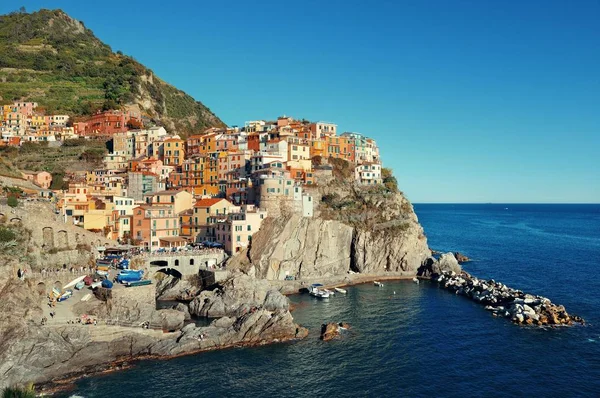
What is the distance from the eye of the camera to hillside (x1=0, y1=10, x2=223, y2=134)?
103m

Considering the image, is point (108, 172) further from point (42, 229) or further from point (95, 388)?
point (95, 388)

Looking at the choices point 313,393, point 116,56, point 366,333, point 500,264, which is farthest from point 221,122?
point 313,393

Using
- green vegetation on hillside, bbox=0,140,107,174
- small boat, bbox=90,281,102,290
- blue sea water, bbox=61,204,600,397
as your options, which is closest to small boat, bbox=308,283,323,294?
blue sea water, bbox=61,204,600,397

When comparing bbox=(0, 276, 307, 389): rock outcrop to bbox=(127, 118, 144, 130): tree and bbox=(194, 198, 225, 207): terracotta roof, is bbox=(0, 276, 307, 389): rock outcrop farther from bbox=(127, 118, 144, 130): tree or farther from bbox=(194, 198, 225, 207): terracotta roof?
bbox=(127, 118, 144, 130): tree

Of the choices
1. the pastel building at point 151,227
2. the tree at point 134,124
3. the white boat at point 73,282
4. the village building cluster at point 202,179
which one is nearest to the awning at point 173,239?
the pastel building at point 151,227

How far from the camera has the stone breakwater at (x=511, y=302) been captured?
47.2 meters

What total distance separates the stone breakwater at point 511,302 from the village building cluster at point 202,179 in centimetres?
2401

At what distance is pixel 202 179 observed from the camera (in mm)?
77688

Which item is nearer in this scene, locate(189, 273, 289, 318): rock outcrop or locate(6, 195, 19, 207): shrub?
locate(189, 273, 289, 318): rock outcrop

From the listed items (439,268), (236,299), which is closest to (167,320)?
(236,299)

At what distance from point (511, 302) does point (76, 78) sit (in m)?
108

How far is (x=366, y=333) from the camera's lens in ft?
145

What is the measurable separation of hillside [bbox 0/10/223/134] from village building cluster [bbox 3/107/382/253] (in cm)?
1367

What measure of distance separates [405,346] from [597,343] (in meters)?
17.2
